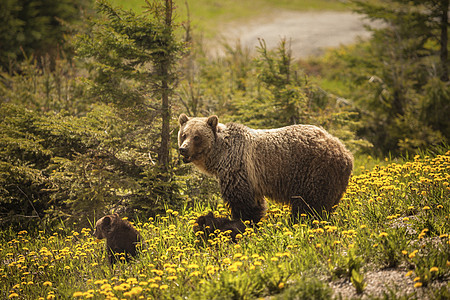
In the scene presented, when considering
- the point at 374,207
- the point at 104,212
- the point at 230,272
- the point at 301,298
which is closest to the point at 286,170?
the point at 374,207

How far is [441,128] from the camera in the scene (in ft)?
29.1

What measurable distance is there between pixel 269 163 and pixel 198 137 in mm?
1010

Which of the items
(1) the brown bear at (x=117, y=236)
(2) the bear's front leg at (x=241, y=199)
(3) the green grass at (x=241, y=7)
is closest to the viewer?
(1) the brown bear at (x=117, y=236)

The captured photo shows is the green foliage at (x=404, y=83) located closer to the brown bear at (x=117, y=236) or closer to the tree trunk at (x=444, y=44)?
the tree trunk at (x=444, y=44)

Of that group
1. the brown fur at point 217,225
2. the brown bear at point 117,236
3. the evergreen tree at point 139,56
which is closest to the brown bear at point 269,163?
the brown fur at point 217,225

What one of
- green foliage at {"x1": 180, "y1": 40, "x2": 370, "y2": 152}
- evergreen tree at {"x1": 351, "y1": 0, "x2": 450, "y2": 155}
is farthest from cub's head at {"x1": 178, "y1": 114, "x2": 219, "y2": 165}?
evergreen tree at {"x1": 351, "y1": 0, "x2": 450, "y2": 155}

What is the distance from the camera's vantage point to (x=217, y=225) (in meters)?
5.09

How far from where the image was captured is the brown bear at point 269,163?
5012 mm

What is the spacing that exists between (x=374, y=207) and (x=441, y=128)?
17.1ft

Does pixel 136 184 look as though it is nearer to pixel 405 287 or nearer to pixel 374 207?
pixel 374 207

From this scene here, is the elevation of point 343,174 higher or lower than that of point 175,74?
lower

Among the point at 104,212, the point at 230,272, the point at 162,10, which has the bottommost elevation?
the point at 104,212

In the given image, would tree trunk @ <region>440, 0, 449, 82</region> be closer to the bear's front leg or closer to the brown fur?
the bear's front leg

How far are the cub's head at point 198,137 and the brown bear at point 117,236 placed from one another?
115 centimetres
